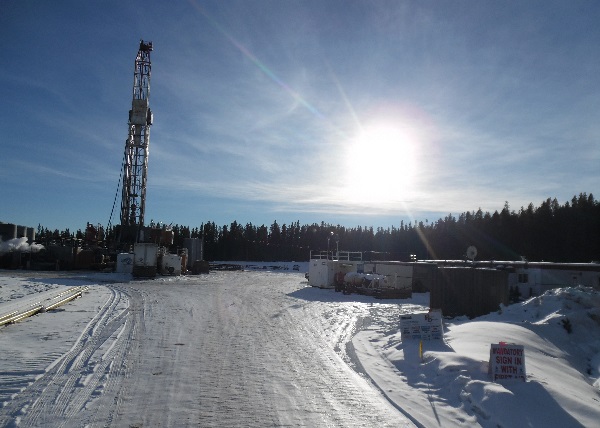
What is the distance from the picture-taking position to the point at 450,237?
283 feet

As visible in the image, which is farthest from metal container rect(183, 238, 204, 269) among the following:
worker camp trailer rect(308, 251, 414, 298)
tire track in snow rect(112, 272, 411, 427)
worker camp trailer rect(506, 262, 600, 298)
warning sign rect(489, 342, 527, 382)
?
warning sign rect(489, 342, 527, 382)

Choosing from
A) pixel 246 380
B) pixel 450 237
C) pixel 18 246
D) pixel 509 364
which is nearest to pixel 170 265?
pixel 18 246

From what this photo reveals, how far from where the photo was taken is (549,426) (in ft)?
21.0

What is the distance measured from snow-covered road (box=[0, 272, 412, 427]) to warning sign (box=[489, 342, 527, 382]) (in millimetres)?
2084

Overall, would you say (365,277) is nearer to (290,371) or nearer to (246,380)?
(290,371)

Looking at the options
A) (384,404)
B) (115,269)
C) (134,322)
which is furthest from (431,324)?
(115,269)

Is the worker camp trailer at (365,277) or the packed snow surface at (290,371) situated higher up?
the worker camp trailer at (365,277)

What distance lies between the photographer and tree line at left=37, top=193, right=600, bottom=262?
65.1 m

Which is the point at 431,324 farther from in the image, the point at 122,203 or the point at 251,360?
the point at 122,203

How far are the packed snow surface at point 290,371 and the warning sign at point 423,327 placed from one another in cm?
21

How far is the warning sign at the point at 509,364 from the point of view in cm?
788

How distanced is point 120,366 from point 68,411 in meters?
2.76

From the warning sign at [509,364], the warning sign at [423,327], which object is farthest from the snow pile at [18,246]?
the warning sign at [509,364]

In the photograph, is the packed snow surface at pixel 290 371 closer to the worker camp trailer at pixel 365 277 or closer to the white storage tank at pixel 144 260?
the worker camp trailer at pixel 365 277
